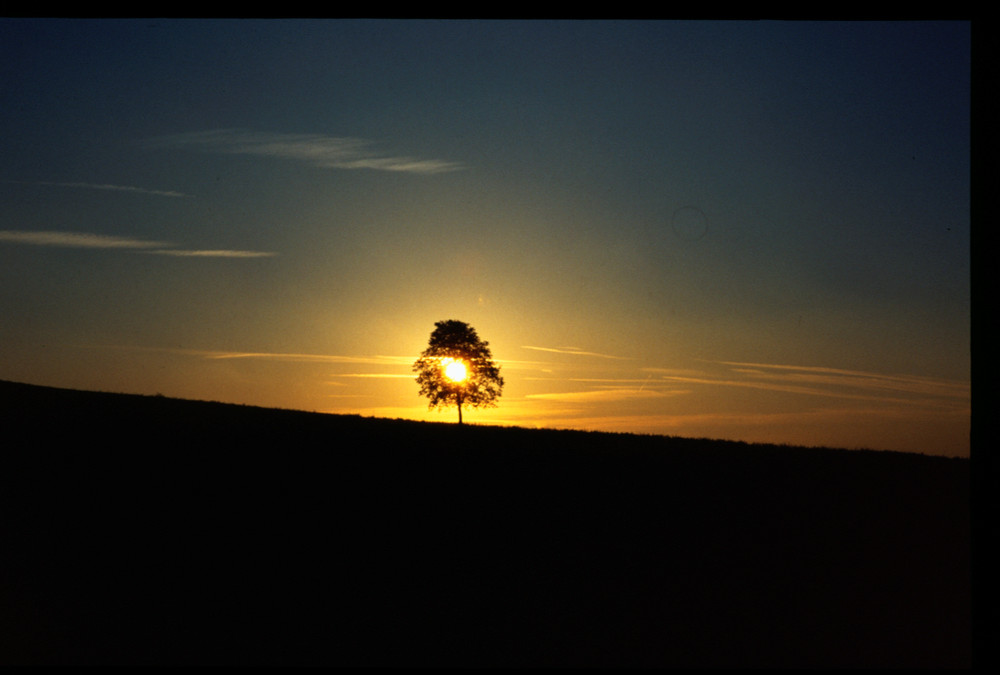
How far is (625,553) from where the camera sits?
11570 mm

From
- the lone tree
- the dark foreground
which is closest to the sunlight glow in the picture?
the lone tree

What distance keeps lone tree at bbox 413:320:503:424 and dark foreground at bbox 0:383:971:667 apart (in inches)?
888

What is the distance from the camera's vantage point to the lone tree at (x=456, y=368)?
133 ft

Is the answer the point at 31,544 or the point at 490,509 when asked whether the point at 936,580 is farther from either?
the point at 31,544

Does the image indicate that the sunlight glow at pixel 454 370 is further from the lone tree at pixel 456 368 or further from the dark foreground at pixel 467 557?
the dark foreground at pixel 467 557

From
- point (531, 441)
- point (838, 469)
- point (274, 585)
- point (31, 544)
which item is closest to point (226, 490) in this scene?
point (31, 544)

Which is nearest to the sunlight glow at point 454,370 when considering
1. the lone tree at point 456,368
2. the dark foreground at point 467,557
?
the lone tree at point 456,368

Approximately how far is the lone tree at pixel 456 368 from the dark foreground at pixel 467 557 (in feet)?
74.0

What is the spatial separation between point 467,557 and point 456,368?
1185 inches

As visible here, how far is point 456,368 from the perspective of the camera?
41.4 metres

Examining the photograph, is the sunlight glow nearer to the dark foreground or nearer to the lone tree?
the lone tree

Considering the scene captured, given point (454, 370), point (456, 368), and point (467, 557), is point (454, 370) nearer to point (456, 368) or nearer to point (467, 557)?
point (456, 368)

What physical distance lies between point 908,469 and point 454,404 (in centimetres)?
2767

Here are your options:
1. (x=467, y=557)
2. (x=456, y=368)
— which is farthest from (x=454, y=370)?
(x=467, y=557)
